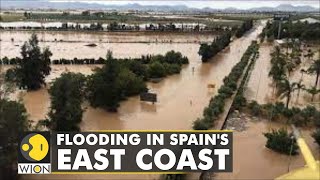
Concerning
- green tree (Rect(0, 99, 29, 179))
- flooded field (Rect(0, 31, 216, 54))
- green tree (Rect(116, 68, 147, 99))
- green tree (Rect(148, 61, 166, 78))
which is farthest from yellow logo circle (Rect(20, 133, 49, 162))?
flooded field (Rect(0, 31, 216, 54))

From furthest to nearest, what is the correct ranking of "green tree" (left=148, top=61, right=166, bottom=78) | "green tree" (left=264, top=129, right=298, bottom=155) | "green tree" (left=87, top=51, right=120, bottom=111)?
1. "green tree" (left=148, top=61, right=166, bottom=78)
2. "green tree" (left=87, top=51, right=120, bottom=111)
3. "green tree" (left=264, top=129, right=298, bottom=155)

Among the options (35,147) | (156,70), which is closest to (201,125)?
(35,147)

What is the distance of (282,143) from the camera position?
18891 mm

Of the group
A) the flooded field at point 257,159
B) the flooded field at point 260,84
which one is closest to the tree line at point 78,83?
the flooded field at point 260,84

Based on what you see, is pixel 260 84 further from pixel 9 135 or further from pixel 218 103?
pixel 9 135

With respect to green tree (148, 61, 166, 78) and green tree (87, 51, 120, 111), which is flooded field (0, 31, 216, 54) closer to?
green tree (148, 61, 166, 78)

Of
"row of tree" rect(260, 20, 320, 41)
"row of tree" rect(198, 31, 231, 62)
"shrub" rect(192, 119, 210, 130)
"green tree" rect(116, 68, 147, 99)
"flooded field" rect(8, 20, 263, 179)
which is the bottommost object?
"flooded field" rect(8, 20, 263, 179)

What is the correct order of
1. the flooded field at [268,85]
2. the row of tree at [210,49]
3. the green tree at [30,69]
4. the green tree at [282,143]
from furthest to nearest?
the row of tree at [210,49], the green tree at [30,69], the flooded field at [268,85], the green tree at [282,143]

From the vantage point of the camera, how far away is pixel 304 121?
2314 centimetres

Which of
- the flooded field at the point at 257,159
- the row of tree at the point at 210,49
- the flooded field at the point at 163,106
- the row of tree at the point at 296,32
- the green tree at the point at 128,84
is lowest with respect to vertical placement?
the flooded field at the point at 257,159

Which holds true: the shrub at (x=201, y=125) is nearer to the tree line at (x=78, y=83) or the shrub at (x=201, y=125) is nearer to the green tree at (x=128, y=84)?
the tree line at (x=78, y=83)

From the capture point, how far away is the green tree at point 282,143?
1880 cm

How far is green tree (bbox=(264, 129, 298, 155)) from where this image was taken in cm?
1880

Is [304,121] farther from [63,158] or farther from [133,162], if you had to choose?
[63,158]
